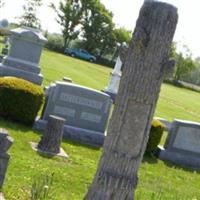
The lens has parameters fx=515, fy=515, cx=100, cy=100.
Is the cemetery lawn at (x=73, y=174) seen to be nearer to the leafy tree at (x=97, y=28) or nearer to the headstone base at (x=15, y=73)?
the headstone base at (x=15, y=73)

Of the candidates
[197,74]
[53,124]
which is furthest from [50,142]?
[197,74]

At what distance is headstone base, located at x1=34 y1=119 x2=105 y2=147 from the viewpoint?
13583mm

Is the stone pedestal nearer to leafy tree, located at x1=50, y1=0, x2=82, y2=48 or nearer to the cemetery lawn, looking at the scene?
the cemetery lawn

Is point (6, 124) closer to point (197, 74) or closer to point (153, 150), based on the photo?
point (153, 150)

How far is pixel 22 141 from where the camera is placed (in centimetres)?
1159

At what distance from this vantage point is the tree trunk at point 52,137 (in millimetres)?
11266

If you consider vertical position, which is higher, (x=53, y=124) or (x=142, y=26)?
(x=142, y=26)

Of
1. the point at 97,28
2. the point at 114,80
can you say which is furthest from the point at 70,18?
the point at 114,80

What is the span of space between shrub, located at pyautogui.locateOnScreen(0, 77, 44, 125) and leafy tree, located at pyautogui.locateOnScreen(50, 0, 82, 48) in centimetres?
6219

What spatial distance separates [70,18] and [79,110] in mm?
62307

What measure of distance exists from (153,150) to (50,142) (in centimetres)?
407

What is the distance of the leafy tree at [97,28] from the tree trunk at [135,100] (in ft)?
231

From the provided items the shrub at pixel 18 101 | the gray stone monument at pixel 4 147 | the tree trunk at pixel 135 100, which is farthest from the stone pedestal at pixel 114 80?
A: the tree trunk at pixel 135 100

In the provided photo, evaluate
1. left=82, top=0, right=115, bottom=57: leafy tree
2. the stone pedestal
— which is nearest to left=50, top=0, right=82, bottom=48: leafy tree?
left=82, top=0, right=115, bottom=57: leafy tree
